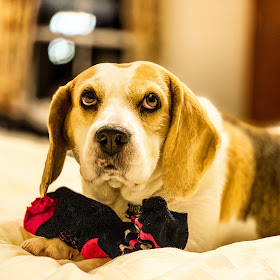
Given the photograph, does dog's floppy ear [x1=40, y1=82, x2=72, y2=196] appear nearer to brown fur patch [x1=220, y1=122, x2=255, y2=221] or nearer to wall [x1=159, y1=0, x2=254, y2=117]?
brown fur patch [x1=220, y1=122, x2=255, y2=221]

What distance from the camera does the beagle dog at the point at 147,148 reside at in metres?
0.83

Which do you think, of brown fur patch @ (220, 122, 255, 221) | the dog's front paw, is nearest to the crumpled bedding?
the dog's front paw

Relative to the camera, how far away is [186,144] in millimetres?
897

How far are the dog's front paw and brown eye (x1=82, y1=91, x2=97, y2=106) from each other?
0.29 m

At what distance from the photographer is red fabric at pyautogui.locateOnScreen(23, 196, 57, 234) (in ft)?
2.93

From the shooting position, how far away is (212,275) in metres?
0.72

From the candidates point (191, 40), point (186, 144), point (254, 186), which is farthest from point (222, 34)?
point (186, 144)

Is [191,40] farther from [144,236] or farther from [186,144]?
[144,236]

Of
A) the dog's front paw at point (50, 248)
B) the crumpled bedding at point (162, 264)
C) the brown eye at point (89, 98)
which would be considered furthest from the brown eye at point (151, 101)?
the dog's front paw at point (50, 248)

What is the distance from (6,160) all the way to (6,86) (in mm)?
1794

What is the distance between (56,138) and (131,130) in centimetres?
19

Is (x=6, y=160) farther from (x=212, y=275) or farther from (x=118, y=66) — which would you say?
(x=212, y=275)

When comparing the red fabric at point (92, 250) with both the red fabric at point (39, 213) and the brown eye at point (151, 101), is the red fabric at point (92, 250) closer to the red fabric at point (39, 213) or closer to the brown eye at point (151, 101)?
the red fabric at point (39, 213)

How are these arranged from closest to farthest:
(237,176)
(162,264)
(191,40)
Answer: (162,264) → (237,176) → (191,40)
